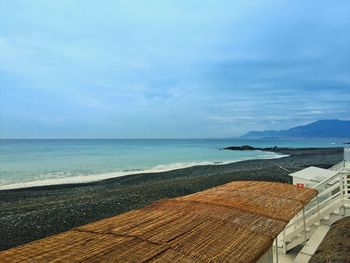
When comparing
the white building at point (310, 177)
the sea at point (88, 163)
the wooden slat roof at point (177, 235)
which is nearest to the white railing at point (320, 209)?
the white building at point (310, 177)

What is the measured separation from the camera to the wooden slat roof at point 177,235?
289cm

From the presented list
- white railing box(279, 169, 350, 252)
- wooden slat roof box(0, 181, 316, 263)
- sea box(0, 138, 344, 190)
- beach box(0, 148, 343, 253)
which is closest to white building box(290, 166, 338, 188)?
white railing box(279, 169, 350, 252)

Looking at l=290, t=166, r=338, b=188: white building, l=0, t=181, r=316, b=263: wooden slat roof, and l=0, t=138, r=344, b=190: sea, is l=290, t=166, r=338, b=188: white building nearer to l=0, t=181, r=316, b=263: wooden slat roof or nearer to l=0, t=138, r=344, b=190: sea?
l=0, t=181, r=316, b=263: wooden slat roof

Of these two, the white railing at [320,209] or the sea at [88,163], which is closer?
the white railing at [320,209]

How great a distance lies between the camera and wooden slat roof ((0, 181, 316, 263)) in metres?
2.89

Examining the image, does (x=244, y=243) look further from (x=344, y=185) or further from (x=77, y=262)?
(x=344, y=185)

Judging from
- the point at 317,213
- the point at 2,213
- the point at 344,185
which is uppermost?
→ the point at 344,185

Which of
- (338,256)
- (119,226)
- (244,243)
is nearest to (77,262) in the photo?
(119,226)

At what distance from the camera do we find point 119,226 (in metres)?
3.72

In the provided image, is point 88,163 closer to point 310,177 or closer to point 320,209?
point 310,177

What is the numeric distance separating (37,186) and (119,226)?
21010 millimetres

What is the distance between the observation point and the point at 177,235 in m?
3.44

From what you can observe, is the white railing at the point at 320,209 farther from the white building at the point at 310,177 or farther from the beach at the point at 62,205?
the beach at the point at 62,205

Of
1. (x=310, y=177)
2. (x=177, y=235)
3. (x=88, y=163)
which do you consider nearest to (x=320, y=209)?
(x=310, y=177)
